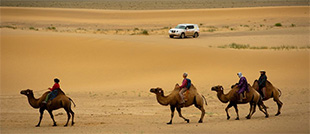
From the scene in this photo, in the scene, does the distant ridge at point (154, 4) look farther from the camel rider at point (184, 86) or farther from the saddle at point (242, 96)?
the camel rider at point (184, 86)

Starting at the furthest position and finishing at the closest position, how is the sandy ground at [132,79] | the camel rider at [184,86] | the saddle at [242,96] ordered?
the saddle at [242,96] → the sandy ground at [132,79] → the camel rider at [184,86]

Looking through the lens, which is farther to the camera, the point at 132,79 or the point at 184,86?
the point at 132,79

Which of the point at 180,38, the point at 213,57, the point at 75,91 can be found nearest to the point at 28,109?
the point at 75,91

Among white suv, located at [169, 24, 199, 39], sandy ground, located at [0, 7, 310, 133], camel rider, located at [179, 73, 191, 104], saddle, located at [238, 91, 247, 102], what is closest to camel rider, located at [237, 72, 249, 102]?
saddle, located at [238, 91, 247, 102]

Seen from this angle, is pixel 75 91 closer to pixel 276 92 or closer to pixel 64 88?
pixel 64 88

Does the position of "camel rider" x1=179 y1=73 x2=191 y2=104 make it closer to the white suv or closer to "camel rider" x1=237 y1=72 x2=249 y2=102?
"camel rider" x1=237 y1=72 x2=249 y2=102

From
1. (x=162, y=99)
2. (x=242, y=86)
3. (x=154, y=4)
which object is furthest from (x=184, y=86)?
(x=154, y=4)

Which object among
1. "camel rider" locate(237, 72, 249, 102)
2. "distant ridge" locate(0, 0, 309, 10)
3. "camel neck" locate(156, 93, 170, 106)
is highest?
"distant ridge" locate(0, 0, 309, 10)

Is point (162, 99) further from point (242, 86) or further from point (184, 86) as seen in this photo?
point (242, 86)

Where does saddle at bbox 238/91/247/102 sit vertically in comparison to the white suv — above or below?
below

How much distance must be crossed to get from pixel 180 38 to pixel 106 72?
19.9m

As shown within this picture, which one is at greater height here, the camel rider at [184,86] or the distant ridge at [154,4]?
the distant ridge at [154,4]

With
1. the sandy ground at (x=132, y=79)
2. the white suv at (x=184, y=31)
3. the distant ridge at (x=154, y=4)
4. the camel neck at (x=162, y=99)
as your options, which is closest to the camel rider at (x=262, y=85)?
the sandy ground at (x=132, y=79)

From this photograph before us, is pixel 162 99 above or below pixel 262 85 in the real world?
below
